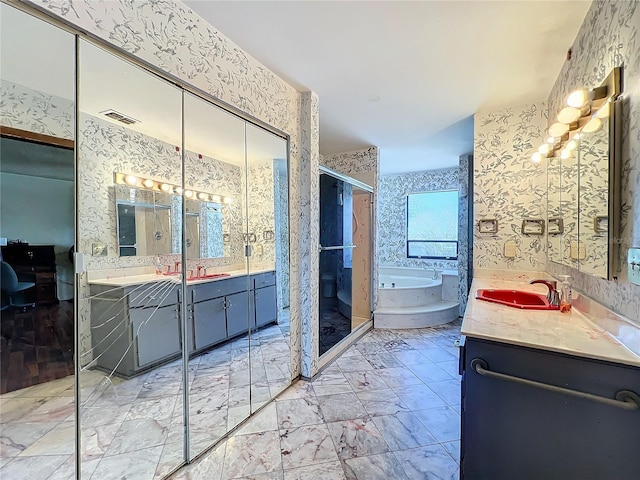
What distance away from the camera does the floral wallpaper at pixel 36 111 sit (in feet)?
3.52

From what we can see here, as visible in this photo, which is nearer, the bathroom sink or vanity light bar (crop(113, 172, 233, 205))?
vanity light bar (crop(113, 172, 233, 205))

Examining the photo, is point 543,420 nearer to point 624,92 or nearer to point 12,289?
point 624,92

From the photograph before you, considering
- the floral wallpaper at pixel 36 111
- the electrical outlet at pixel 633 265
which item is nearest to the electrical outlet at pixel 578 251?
the electrical outlet at pixel 633 265

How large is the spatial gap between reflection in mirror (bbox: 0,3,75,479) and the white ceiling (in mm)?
831

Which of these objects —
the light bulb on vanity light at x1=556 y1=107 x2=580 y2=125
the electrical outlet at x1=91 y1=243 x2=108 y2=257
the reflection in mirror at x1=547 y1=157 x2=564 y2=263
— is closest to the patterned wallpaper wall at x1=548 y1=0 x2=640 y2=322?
the light bulb on vanity light at x1=556 y1=107 x2=580 y2=125

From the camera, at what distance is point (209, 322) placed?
6.43 ft

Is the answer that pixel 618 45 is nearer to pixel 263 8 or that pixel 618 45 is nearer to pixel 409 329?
pixel 263 8

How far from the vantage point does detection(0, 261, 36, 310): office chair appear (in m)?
1.07

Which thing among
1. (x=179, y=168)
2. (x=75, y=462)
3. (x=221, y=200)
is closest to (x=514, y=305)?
(x=221, y=200)

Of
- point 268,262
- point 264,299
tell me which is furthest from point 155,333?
point 268,262

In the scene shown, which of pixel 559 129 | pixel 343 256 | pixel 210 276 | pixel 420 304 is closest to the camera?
pixel 559 129

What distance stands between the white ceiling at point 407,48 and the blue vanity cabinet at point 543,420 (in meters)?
1.74

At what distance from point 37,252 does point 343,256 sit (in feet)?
9.21

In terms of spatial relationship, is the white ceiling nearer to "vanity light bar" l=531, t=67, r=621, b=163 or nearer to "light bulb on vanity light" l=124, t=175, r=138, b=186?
"vanity light bar" l=531, t=67, r=621, b=163
